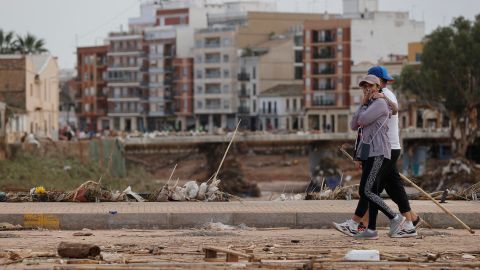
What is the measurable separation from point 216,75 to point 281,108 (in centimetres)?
958

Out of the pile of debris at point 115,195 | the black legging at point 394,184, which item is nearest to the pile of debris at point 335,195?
the pile of debris at point 115,195

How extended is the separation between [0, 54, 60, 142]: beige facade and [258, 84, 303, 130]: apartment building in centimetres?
4133

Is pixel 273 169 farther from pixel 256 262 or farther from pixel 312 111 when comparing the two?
pixel 256 262

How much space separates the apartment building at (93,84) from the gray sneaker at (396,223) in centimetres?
13415

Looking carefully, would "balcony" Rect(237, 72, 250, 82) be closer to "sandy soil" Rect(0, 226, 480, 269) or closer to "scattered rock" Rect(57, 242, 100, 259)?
"sandy soil" Rect(0, 226, 480, 269)

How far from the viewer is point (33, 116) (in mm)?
83688

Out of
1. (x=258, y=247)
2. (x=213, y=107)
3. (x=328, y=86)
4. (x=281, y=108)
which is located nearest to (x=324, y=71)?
(x=328, y=86)

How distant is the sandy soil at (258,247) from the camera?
36.8ft

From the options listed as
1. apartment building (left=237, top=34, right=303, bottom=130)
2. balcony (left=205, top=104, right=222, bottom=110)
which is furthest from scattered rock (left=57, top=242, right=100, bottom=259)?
balcony (left=205, top=104, right=222, bottom=110)

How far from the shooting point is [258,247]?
12789mm

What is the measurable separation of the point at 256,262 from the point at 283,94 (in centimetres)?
11778

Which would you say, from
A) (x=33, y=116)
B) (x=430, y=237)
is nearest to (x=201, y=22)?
(x=33, y=116)

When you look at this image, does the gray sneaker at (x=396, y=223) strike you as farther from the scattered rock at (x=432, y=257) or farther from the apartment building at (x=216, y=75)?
the apartment building at (x=216, y=75)

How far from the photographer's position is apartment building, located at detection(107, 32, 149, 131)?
14362 centimetres
